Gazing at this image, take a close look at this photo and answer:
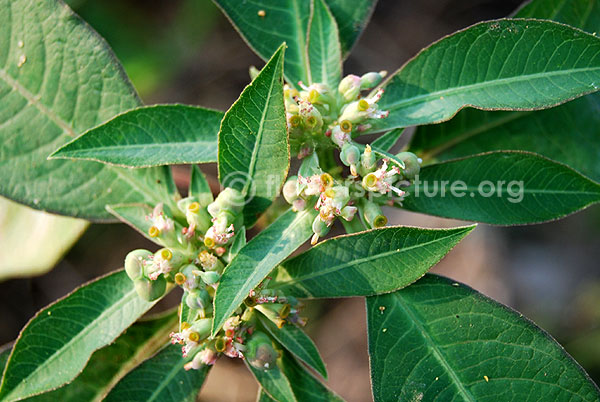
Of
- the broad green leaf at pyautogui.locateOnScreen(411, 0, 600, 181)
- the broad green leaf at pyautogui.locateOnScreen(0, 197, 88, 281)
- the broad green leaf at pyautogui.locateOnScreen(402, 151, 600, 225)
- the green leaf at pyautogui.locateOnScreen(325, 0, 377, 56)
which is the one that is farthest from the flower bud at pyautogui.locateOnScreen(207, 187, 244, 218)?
the broad green leaf at pyautogui.locateOnScreen(0, 197, 88, 281)

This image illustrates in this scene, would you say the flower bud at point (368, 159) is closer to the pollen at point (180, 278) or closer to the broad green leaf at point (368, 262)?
the broad green leaf at point (368, 262)

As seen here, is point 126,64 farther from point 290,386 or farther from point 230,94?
A: point 290,386

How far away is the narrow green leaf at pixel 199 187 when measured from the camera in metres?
2.05

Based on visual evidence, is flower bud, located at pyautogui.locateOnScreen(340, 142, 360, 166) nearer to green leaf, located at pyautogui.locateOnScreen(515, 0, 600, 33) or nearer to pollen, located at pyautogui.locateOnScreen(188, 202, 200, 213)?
pollen, located at pyautogui.locateOnScreen(188, 202, 200, 213)

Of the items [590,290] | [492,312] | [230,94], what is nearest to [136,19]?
[230,94]

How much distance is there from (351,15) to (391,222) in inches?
93.3

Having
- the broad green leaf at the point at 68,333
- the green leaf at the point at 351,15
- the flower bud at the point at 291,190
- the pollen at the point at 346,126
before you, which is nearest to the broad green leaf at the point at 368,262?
the flower bud at the point at 291,190

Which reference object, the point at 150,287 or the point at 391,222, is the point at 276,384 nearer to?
the point at 150,287

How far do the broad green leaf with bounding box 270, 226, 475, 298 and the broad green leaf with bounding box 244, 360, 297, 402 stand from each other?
0.99 feet

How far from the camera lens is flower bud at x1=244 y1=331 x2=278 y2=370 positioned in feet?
6.05

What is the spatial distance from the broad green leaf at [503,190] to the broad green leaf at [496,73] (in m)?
0.27

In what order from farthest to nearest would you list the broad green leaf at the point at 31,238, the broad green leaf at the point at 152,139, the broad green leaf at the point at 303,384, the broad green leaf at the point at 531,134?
1. the broad green leaf at the point at 31,238
2. the broad green leaf at the point at 531,134
3. the broad green leaf at the point at 303,384
4. the broad green leaf at the point at 152,139

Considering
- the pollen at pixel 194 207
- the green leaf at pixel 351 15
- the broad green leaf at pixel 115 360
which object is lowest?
the broad green leaf at pixel 115 360

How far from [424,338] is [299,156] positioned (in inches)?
30.0
